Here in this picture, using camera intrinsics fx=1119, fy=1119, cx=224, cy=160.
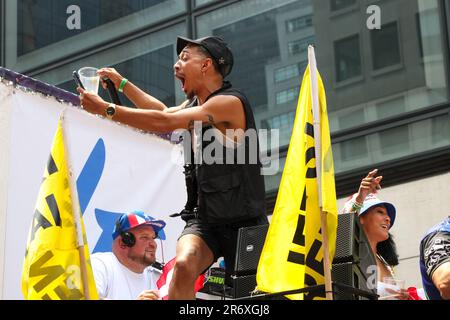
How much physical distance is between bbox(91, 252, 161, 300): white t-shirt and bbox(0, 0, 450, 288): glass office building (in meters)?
4.14

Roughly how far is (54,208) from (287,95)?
670 centimetres

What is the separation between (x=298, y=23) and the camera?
1295 cm

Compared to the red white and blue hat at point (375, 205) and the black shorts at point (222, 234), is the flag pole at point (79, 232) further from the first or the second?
the red white and blue hat at point (375, 205)

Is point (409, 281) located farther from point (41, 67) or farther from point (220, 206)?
point (41, 67)

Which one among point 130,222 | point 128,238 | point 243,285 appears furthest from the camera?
point 130,222

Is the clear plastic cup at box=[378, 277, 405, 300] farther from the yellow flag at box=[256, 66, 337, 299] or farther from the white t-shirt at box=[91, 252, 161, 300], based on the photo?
the white t-shirt at box=[91, 252, 161, 300]

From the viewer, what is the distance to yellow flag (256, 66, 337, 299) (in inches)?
240

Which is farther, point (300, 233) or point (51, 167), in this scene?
point (51, 167)

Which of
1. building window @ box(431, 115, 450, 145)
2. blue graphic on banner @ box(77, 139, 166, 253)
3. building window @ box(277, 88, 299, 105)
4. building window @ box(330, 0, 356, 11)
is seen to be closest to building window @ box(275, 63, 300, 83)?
building window @ box(277, 88, 299, 105)

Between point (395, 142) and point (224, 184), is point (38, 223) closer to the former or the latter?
point (224, 184)

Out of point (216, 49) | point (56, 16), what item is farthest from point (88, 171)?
point (56, 16)

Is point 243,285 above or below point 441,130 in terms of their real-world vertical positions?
below

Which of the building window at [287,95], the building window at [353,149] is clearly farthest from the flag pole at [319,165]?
the building window at [287,95]
